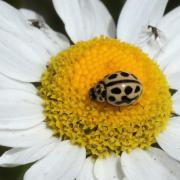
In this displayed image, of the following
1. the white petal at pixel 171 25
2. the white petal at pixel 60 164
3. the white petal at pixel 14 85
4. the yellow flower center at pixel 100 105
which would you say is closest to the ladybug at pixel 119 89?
the yellow flower center at pixel 100 105

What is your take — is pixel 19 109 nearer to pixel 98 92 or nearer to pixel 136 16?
pixel 98 92

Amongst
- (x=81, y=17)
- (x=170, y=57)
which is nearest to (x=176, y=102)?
(x=170, y=57)

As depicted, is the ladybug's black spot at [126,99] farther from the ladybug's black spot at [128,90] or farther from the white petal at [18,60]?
the white petal at [18,60]

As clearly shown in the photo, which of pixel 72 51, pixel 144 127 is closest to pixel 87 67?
pixel 72 51

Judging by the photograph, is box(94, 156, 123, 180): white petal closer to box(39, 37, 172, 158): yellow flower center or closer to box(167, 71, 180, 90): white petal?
box(39, 37, 172, 158): yellow flower center

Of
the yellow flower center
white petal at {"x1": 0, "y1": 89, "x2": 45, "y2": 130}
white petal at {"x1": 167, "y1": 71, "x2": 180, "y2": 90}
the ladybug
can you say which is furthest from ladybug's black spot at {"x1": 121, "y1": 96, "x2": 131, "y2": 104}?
white petal at {"x1": 167, "y1": 71, "x2": 180, "y2": 90}

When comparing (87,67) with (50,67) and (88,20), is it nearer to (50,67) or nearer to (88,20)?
(50,67)

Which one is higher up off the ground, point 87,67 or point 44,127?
point 87,67
